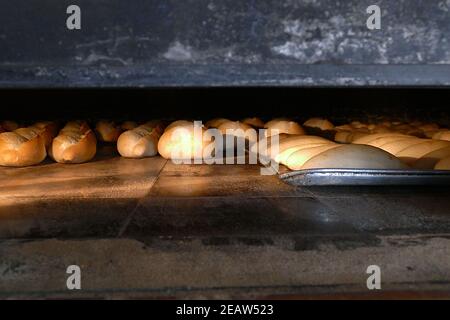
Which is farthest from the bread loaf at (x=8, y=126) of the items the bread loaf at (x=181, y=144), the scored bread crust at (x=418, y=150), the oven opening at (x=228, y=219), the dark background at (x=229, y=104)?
the scored bread crust at (x=418, y=150)

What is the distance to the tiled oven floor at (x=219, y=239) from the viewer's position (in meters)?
1.06

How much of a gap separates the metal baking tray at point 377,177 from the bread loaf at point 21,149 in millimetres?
1623

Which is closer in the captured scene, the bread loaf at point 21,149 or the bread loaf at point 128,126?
the bread loaf at point 21,149

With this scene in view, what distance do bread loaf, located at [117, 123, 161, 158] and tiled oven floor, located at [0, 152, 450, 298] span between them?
731 millimetres

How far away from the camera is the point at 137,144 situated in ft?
9.34

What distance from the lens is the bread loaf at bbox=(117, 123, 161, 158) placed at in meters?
2.84

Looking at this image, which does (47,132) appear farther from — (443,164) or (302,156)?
(443,164)

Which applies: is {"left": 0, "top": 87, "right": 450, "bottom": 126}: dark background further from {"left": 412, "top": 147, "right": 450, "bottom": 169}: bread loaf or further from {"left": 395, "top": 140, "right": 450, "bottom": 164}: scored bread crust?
{"left": 412, "top": 147, "right": 450, "bottom": 169}: bread loaf

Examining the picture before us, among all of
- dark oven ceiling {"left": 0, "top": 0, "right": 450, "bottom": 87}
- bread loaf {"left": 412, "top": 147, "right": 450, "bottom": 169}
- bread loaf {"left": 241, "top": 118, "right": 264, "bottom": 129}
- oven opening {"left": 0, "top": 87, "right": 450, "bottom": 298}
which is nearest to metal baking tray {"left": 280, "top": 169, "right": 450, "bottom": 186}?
oven opening {"left": 0, "top": 87, "right": 450, "bottom": 298}

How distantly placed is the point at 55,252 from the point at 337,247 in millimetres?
804

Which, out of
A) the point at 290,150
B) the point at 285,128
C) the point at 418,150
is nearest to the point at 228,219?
the point at 290,150

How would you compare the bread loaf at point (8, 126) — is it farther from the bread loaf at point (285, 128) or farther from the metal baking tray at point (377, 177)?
the metal baking tray at point (377, 177)
